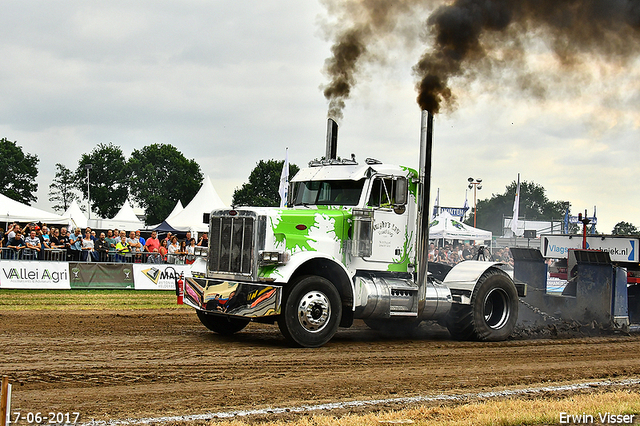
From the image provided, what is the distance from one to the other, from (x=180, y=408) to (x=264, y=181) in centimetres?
8025

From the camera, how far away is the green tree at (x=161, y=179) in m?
99.4

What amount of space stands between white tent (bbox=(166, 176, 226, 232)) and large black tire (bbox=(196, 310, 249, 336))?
89.5 ft

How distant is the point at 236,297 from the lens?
9.73 metres

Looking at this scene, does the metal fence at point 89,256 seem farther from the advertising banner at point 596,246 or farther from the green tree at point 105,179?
the green tree at point 105,179

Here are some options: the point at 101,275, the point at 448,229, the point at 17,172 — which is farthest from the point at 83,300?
the point at 17,172

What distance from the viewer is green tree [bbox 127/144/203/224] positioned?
326 ft

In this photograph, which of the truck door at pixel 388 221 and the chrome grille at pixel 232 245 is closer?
the chrome grille at pixel 232 245

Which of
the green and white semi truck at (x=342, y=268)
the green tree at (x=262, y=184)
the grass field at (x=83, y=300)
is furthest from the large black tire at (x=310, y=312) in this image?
the green tree at (x=262, y=184)

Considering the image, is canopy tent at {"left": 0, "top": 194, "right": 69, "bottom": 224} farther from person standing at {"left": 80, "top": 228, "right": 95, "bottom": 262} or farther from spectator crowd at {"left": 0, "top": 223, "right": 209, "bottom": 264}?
person standing at {"left": 80, "top": 228, "right": 95, "bottom": 262}

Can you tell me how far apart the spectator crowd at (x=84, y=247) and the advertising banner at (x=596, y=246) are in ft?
32.0

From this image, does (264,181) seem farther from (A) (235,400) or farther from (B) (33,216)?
(A) (235,400)

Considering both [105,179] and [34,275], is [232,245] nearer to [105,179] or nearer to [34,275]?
[34,275]

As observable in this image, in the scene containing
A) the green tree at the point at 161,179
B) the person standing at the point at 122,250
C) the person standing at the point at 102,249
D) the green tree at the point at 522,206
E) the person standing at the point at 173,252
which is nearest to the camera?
the person standing at the point at 102,249

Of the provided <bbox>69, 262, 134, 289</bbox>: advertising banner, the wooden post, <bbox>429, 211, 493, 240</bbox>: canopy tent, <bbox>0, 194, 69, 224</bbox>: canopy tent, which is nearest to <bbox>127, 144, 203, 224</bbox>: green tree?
<bbox>0, 194, 69, 224</bbox>: canopy tent
